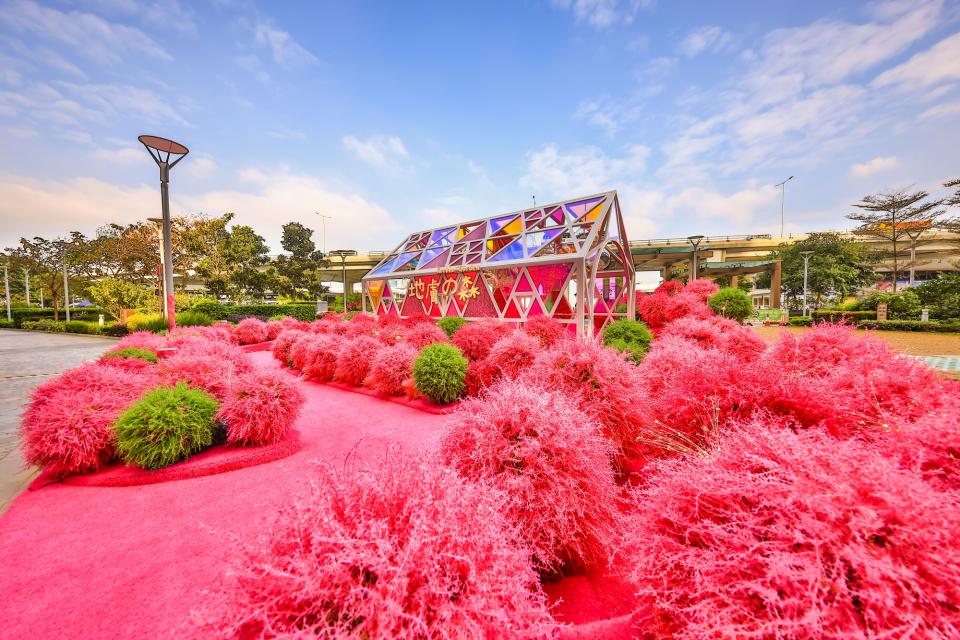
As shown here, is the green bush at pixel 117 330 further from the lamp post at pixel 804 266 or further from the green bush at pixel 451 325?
the lamp post at pixel 804 266

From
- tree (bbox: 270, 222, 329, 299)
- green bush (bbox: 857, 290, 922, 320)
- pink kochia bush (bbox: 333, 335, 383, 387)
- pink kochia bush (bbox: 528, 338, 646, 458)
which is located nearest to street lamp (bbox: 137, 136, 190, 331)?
pink kochia bush (bbox: 333, 335, 383, 387)

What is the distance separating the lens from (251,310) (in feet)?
68.4

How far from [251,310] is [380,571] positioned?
79.7 feet

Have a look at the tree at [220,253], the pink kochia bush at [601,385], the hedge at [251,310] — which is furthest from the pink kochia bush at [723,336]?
the tree at [220,253]

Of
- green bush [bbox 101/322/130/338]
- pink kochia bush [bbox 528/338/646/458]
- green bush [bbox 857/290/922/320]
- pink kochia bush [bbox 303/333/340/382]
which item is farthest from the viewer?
green bush [bbox 101/322/130/338]

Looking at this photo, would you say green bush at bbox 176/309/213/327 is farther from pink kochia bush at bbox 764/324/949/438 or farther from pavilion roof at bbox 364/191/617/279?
pink kochia bush at bbox 764/324/949/438

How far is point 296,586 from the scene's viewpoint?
1.24 metres

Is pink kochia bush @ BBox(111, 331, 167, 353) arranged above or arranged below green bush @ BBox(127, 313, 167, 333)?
below

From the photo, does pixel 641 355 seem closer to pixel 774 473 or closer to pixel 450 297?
pixel 774 473

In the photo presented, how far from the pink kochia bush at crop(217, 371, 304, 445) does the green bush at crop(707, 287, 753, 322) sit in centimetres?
1286

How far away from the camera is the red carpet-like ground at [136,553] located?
1997mm

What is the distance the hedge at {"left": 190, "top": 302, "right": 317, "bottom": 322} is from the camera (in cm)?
1894

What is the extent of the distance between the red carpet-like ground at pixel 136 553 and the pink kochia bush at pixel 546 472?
0.31 meters

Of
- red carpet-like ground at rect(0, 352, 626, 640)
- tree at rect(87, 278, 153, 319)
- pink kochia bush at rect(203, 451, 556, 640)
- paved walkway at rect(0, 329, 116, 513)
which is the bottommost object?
red carpet-like ground at rect(0, 352, 626, 640)
